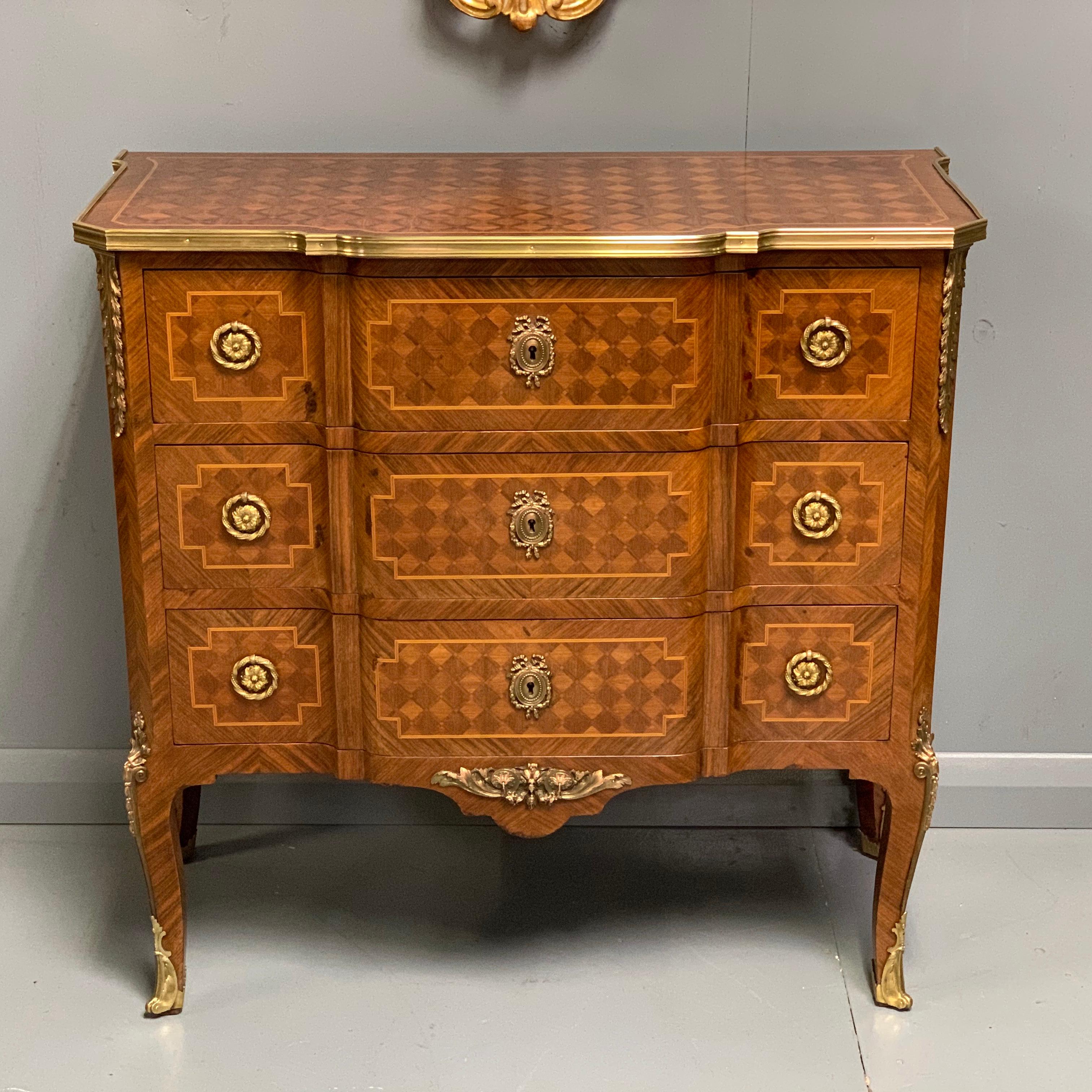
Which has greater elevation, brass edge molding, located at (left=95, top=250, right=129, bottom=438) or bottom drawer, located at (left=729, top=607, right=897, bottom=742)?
brass edge molding, located at (left=95, top=250, right=129, bottom=438)

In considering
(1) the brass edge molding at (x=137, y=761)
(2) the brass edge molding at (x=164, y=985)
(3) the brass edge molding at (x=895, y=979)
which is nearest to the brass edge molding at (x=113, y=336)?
(1) the brass edge molding at (x=137, y=761)

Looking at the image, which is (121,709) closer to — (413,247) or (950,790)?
(413,247)

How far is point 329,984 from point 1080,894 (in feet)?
4.62

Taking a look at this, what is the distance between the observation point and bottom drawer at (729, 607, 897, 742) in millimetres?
2400

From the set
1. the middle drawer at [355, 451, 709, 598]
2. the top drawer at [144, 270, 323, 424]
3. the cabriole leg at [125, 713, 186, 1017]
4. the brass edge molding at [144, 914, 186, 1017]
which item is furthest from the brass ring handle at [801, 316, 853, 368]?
the brass edge molding at [144, 914, 186, 1017]

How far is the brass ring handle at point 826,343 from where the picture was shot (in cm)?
225

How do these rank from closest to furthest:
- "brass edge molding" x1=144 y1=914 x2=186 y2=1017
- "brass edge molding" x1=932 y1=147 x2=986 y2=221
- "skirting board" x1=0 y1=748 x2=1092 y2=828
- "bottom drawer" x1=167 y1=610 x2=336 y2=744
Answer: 1. "brass edge molding" x1=932 y1=147 x2=986 y2=221
2. "bottom drawer" x1=167 y1=610 x2=336 y2=744
3. "brass edge molding" x1=144 y1=914 x2=186 y2=1017
4. "skirting board" x1=0 y1=748 x2=1092 y2=828

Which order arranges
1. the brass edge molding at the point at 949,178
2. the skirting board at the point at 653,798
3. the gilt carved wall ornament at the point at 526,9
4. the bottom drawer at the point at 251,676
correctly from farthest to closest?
1. the skirting board at the point at 653,798
2. the gilt carved wall ornament at the point at 526,9
3. the bottom drawer at the point at 251,676
4. the brass edge molding at the point at 949,178

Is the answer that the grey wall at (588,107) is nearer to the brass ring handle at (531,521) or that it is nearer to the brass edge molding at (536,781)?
the brass ring handle at (531,521)

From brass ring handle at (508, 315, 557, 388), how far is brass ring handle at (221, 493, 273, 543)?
0.44 meters

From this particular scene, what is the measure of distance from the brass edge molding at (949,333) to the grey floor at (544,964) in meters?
1.00

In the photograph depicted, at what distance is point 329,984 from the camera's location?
2641 millimetres

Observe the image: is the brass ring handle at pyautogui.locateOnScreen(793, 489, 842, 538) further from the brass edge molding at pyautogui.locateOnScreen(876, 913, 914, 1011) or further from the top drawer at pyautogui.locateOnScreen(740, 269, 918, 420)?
the brass edge molding at pyautogui.locateOnScreen(876, 913, 914, 1011)

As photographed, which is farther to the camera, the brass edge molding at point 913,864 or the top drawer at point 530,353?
the brass edge molding at point 913,864
